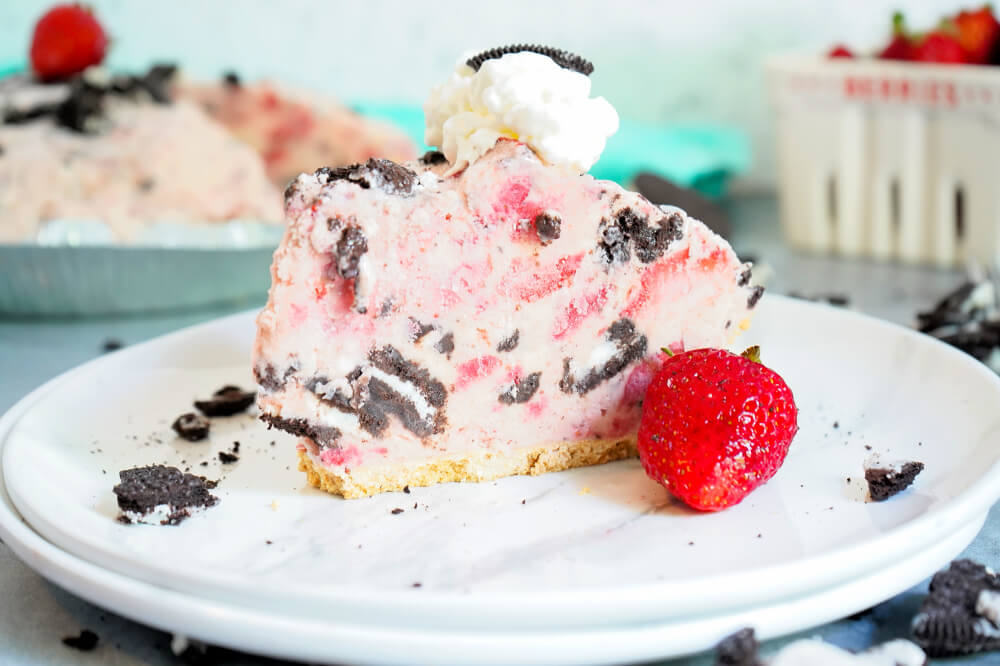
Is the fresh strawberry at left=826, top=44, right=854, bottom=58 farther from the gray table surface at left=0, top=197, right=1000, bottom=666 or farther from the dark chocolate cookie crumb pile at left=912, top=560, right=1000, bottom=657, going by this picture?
the dark chocolate cookie crumb pile at left=912, top=560, right=1000, bottom=657

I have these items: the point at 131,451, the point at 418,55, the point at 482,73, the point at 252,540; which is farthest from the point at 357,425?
the point at 418,55

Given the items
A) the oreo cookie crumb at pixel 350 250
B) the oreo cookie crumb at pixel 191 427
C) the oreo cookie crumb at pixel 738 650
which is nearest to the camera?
the oreo cookie crumb at pixel 738 650

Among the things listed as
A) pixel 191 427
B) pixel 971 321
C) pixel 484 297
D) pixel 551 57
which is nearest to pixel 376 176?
pixel 484 297

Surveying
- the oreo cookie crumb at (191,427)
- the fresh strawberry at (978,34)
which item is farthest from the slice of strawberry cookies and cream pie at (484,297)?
the fresh strawberry at (978,34)

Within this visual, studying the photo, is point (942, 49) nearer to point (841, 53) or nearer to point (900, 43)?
point (900, 43)

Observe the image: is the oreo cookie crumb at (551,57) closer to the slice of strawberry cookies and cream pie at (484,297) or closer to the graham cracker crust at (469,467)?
the slice of strawberry cookies and cream pie at (484,297)

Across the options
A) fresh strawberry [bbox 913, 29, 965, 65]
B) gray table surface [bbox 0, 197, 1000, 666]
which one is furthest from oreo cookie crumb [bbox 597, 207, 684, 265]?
fresh strawberry [bbox 913, 29, 965, 65]

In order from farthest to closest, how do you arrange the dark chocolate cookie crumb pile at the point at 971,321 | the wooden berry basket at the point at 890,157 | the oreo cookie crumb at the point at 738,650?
the wooden berry basket at the point at 890,157, the dark chocolate cookie crumb pile at the point at 971,321, the oreo cookie crumb at the point at 738,650

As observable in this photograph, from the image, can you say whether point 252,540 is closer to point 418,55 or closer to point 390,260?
point 390,260

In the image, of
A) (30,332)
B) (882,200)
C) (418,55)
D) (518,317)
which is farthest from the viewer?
(418,55)
